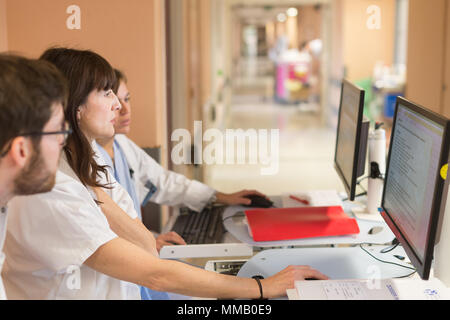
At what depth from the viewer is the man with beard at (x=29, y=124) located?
3.27ft

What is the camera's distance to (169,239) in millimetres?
1994

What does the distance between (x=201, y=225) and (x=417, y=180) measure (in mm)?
1044

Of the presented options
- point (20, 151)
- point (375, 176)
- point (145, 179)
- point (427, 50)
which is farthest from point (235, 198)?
point (427, 50)

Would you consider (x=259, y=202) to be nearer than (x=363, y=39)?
Yes

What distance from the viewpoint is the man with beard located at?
100 centimetres

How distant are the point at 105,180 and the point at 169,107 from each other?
6.46ft

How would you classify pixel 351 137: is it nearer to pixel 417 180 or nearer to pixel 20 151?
pixel 417 180

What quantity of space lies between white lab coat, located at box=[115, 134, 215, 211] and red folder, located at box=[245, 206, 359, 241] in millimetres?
408

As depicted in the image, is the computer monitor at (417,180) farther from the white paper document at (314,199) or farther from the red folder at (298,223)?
the white paper document at (314,199)

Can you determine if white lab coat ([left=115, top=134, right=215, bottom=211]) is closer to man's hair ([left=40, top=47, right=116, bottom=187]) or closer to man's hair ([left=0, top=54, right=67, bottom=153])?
man's hair ([left=40, top=47, right=116, bottom=187])

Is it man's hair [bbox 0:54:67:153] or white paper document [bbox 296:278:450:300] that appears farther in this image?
white paper document [bbox 296:278:450:300]

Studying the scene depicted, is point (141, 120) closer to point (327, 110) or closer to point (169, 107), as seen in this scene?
point (169, 107)

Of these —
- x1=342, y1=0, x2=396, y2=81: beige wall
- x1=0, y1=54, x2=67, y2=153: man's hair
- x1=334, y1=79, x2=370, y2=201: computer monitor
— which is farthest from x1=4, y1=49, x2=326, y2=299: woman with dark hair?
x1=342, y1=0, x2=396, y2=81: beige wall

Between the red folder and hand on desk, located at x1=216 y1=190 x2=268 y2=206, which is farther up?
the red folder
